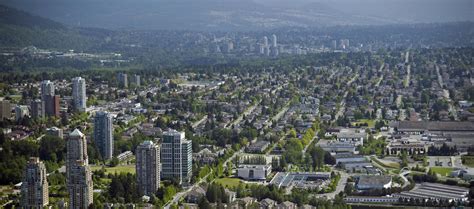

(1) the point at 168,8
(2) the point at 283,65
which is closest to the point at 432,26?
(2) the point at 283,65

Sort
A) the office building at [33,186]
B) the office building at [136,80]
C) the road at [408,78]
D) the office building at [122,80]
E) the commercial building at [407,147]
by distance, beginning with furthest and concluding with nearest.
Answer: the office building at [136,80]
the office building at [122,80]
the road at [408,78]
the commercial building at [407,147]
the office building at [33,186]

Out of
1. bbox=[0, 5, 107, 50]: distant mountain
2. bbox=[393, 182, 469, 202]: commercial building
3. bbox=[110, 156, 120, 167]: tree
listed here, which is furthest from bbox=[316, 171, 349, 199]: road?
bbox=[0, 5, 107, 50]: distant mountain

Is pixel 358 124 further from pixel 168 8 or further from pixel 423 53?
pixel 168 8

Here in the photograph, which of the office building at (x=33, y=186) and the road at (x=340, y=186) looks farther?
the road at (x=340, y=186)

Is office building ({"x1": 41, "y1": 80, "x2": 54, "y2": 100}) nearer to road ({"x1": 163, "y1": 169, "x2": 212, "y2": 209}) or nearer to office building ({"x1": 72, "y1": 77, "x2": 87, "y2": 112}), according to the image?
office building ({"x1": 72, "y1": 77, "x2": 87, "y2": 112})

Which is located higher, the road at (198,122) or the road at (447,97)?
the road at (447,97)

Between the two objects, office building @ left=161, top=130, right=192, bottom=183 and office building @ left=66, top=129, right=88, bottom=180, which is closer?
office building @ left=66, top=129, right=88, bottom=180

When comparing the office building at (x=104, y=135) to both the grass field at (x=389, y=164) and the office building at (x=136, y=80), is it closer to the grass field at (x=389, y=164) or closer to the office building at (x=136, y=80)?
the grass field at (x=389, y=164)

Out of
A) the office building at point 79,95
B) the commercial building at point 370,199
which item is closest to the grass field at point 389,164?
the commercial building at point 370,199
